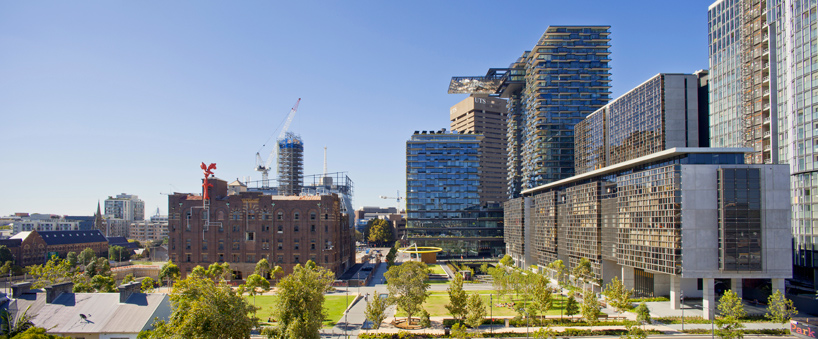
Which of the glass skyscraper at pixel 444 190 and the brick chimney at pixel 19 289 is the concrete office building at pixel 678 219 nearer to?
the glass skyscraper at pixel 444 190

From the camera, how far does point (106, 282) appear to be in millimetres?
81375

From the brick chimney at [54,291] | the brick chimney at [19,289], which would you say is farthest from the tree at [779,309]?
the brick chimney at [19,289]

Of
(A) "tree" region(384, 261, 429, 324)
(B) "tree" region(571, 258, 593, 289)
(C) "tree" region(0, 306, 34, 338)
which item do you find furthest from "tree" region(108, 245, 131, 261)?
(B) "tree" region(571, 258, 593, 289)

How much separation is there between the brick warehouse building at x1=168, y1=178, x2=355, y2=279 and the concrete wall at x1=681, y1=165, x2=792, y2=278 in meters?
74.1

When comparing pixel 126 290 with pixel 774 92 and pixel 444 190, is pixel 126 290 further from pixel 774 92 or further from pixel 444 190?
pixel 444 190

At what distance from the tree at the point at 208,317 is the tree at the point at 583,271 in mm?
65989

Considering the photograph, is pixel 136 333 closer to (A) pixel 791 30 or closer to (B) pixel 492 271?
(B) pixel 492 271

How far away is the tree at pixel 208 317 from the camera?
1492 inches

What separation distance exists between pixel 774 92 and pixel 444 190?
11148cm

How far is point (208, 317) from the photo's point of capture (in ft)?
125

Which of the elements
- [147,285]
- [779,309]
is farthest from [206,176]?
[779,309]

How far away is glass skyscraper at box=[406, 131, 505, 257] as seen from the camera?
183 m

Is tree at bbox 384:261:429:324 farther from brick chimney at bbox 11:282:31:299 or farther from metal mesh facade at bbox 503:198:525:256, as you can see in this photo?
metal mesh facade at bbox 503:198:525:256

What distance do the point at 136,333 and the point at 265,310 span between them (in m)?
30.9
